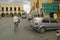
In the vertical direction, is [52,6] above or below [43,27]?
above

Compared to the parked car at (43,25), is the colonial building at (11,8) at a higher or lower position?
higher

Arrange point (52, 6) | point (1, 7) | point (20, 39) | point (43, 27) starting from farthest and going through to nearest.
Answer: point (1, 7), point (52, 6), point (43, 27), point (20, 39)

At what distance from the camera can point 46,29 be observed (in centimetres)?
2227

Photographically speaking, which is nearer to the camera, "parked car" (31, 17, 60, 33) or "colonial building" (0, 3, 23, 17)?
"parked car" (31, 17, 60, 33)

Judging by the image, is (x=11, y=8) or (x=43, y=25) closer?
(x=43, y=25)

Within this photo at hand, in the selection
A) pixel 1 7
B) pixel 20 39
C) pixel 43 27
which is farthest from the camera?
pixel 1 7

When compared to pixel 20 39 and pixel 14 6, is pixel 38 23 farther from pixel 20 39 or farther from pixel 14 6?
pixel 14 6

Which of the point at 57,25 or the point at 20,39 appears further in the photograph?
the point at 57,25

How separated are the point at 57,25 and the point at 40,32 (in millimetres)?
2056

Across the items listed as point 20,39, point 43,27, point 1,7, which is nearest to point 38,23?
point 43,27

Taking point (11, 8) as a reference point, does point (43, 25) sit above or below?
below

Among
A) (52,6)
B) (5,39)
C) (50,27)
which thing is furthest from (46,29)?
(5,39)

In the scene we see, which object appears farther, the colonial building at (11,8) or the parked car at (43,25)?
the colonial building at (11,8)

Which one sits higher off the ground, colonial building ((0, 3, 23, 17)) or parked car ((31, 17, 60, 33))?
colonial building ((0, 3, 23, 17))
